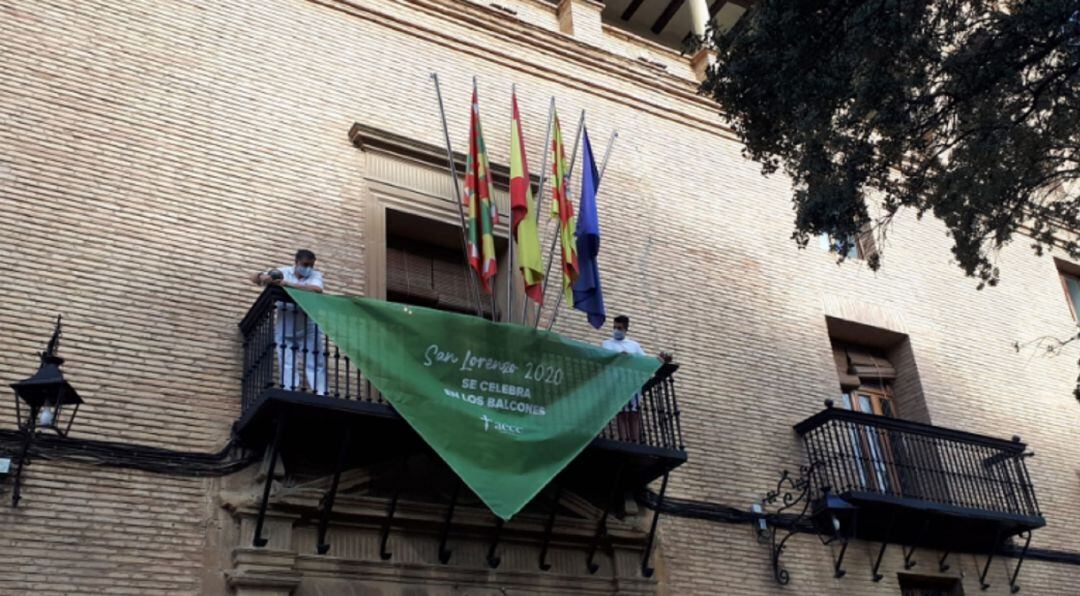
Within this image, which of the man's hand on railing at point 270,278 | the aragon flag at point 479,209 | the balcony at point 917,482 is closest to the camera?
the man's hand on railing at point 270,278

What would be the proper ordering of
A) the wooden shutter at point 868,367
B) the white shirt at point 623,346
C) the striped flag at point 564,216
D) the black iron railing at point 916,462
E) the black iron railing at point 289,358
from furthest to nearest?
the wooden shutter at point 868,367 → the black iron railing at point 916,462 → the white shirt at point 623,346 → the striped flag at point 564,216 → the black iron railing at point 289,358

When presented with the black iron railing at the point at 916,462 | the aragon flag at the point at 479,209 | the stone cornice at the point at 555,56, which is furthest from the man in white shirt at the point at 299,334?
the black iron railing at the point at 916,462

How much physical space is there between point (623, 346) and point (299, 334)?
2.95 metres

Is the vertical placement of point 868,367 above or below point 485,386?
above

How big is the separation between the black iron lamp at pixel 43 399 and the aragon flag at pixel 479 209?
3.27 metres

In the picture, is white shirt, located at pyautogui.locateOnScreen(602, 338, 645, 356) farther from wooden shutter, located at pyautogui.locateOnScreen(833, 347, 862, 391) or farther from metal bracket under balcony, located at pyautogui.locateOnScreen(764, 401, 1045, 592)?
wooden shutter, located at pyautogui.locateOnScreen(833, 347, 862, 391)

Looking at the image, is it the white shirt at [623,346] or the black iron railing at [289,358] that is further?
the white shirt at [623,346]

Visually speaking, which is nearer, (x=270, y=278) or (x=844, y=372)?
(x=270, y=278)

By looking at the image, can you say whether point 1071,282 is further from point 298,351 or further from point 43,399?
point 43,399

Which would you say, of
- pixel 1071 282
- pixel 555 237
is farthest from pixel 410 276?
pixel 1071 282

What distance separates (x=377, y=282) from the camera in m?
9.58

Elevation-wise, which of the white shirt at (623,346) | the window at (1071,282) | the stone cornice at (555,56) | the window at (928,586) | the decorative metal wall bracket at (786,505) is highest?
the stone cornice at (555,56)

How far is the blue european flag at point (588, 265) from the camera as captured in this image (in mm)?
9820

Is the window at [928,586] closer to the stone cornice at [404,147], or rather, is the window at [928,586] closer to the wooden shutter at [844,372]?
the wooden shutter at [844,372]
